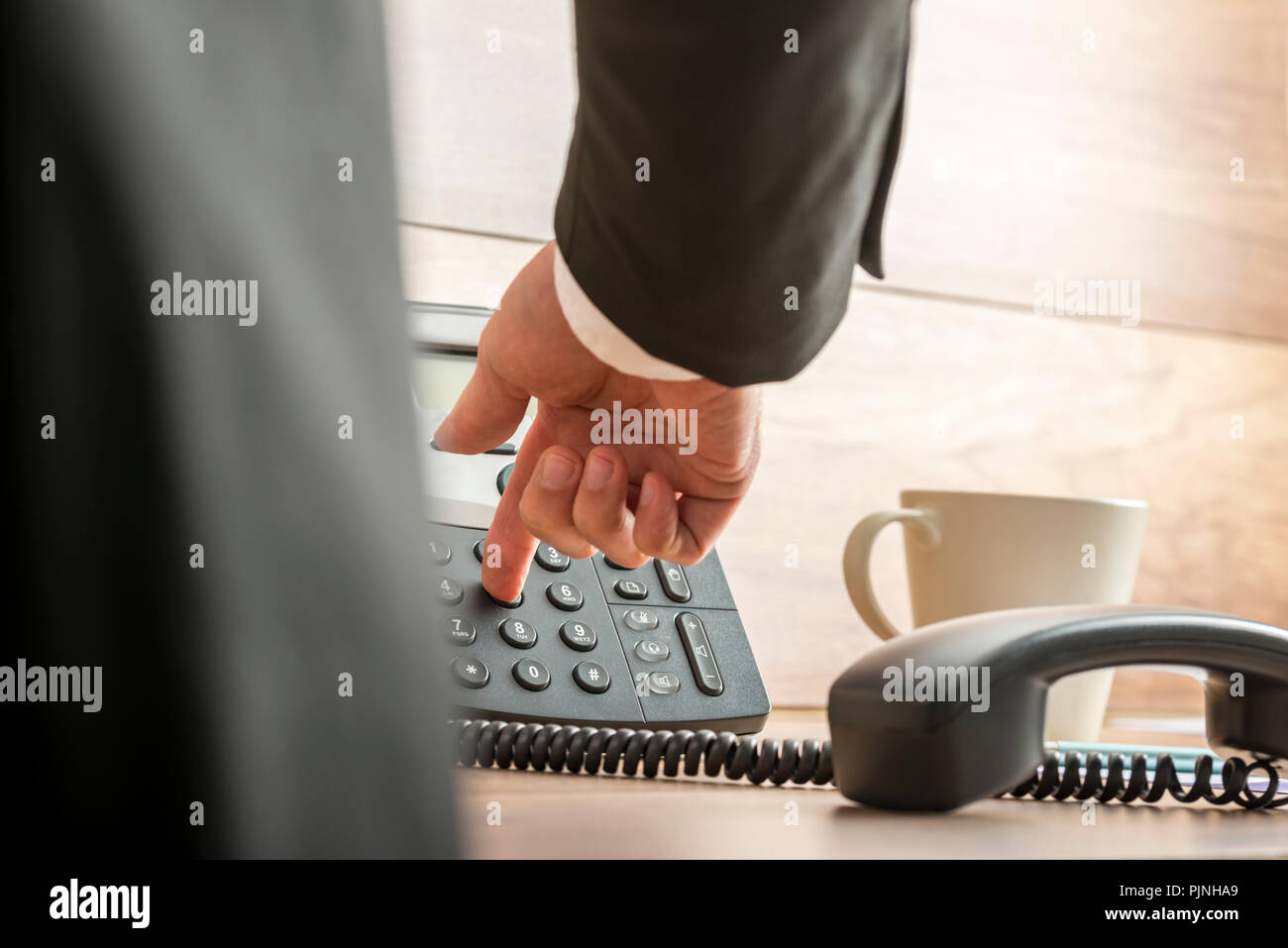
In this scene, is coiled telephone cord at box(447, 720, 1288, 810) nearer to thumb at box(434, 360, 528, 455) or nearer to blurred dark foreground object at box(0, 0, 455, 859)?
thumb at box(434, 360, 528, 455)

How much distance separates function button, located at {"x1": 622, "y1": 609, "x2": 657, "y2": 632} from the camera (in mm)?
547

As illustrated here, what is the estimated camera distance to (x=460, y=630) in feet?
1.60

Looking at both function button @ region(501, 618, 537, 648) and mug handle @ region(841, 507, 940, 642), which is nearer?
function button @ region(501, 618, 537, 648)

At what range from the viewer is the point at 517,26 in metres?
0.86

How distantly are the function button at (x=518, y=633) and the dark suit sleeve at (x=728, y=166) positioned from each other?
0.56ft

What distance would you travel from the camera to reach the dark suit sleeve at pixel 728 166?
341 mm

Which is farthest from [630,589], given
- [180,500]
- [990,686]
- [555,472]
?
[180,500]

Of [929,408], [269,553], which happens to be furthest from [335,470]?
[929,408]

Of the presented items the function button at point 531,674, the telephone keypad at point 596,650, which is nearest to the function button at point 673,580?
the telephone keypad at point 596,650

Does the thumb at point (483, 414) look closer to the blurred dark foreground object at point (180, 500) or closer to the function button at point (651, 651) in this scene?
the function button at point (651, 651)

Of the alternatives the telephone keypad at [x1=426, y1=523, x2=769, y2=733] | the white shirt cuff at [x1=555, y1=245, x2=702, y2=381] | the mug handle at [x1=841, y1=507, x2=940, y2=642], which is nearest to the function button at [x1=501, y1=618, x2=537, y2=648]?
the telephone keypad at [x1=426, y1=523, x2=769, y2=733]

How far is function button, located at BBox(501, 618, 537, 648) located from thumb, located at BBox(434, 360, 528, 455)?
82 mm

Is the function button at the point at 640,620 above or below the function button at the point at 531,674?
above

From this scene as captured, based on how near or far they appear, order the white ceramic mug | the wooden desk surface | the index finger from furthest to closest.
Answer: the white ceramic mug
the index finger
the wooden desk surface
